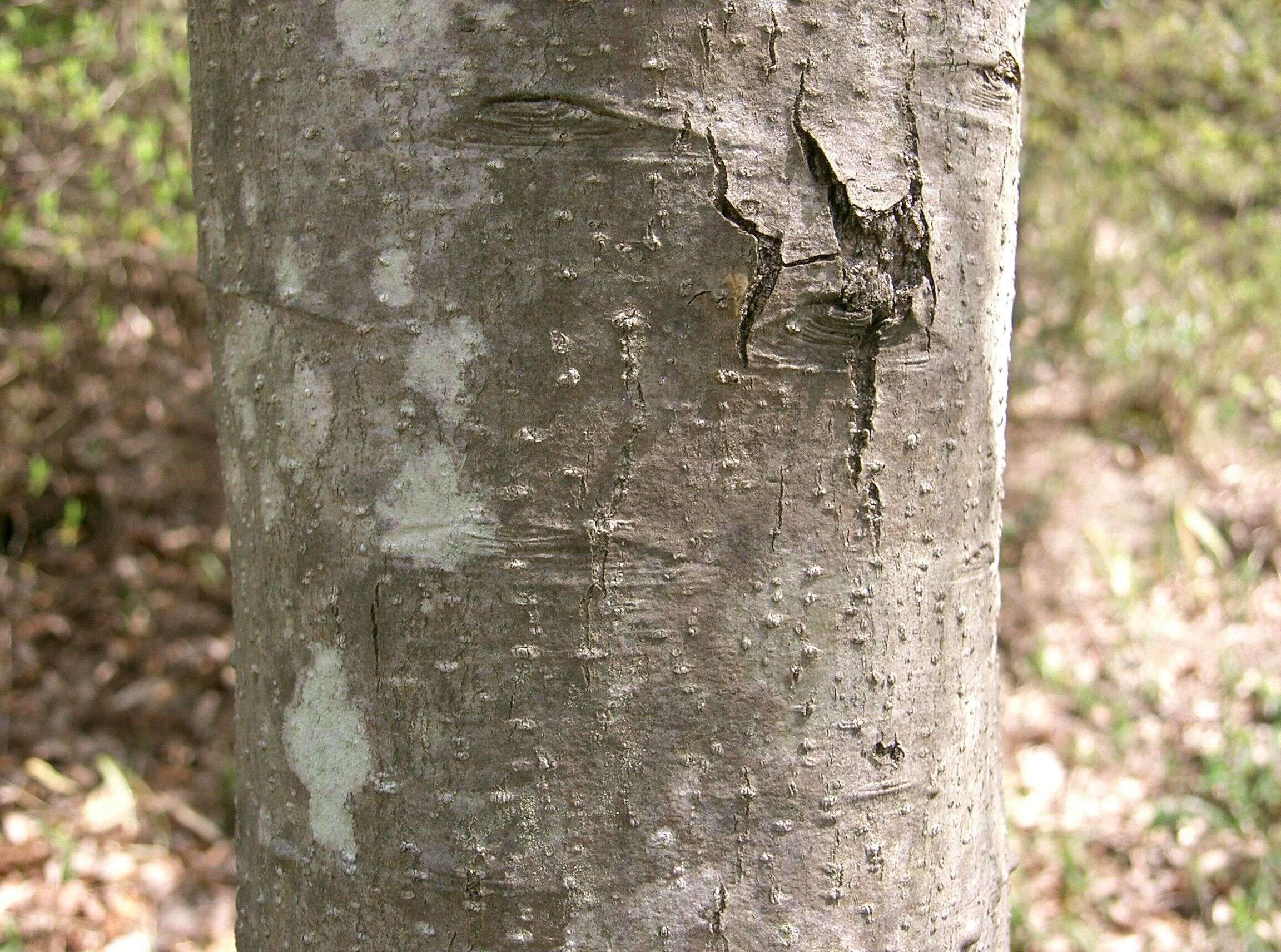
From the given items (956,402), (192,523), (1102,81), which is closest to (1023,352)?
(1102,81)

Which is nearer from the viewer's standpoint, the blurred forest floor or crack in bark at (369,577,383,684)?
crack in bark at (369,577,383,684)

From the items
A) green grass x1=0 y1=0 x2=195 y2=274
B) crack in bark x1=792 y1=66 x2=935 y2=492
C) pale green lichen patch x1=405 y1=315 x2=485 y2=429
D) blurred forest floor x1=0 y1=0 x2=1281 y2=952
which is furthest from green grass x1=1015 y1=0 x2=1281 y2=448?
pale green lichen patch x1=405 y1=315 x2=485 y2=429

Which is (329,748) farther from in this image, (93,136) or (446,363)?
(93,136)

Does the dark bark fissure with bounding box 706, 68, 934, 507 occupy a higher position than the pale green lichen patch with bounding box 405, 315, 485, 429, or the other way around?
the dark bark fissure with bounding box 706, 68, 934, 507

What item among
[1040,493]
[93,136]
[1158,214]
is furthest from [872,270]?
[1158,214]

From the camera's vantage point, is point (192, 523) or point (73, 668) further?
point (192, 523)

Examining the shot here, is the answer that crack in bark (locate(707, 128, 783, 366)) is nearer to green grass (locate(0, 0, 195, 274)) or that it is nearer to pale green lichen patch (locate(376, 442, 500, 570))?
pale green lichen patch (locate(376, 442, 500, 570))

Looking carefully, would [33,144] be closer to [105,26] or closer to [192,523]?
[105,26]
